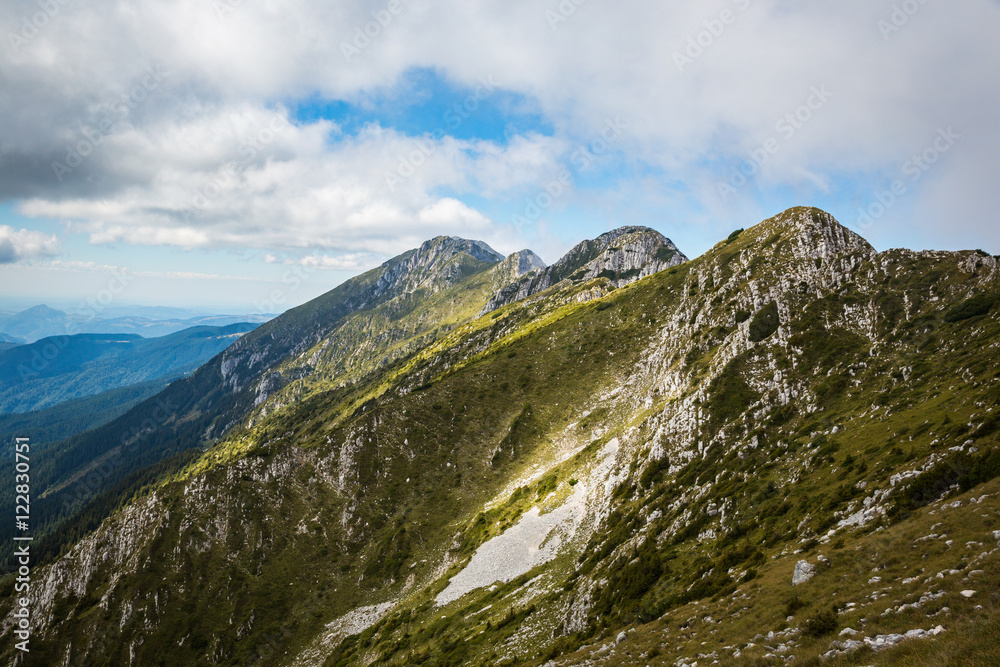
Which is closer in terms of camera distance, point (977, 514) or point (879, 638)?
point (879, 638)

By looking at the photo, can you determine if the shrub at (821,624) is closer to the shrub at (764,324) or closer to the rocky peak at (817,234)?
the shrub at (764,324)

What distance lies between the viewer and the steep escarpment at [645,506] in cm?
2577

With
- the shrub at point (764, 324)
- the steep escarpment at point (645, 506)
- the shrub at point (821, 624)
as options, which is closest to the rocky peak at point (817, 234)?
the steep escarpment at point (645, 506)

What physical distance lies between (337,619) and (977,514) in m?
102

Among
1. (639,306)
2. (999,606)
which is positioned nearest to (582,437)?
(639,306)

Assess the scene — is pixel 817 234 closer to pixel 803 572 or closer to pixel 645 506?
pixel 645 506

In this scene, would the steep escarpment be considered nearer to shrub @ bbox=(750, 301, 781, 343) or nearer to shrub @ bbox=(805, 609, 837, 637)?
shrub @ bbox=(805, 609, 837, 637)

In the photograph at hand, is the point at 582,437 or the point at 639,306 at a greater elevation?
the point at 639,306

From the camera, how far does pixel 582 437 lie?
4286 inches

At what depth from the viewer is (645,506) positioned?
5956 cm

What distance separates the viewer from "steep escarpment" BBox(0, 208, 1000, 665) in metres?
25.8

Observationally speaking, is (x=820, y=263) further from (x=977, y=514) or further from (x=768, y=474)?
(x=977, y=514)

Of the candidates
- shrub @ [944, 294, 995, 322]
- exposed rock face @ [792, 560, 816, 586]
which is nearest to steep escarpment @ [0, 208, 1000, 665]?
exposed rock face @ [792, 560, 816, 586]

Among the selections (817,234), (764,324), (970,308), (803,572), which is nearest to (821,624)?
(803,572)
